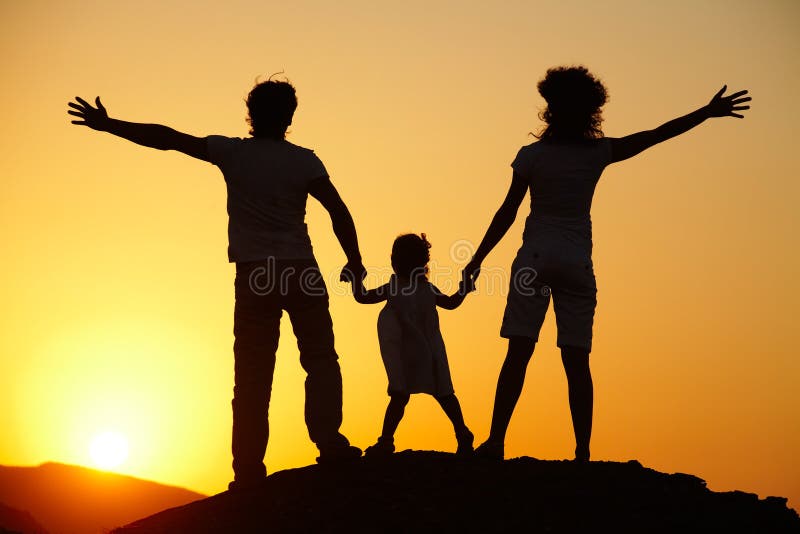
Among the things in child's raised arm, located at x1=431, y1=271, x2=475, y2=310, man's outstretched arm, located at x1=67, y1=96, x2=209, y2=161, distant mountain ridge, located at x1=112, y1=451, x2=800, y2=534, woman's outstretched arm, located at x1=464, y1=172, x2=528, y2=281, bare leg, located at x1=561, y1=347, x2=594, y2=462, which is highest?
man's outstretched arm, located at x1=67, y1=96, x2=209, y2=161

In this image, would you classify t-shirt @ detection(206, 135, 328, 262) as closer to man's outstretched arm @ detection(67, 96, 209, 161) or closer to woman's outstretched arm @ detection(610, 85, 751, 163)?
man's outstretched arm @ detection(67, 96, 209, 161)

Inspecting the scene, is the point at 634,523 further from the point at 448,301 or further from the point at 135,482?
the point at 135,482

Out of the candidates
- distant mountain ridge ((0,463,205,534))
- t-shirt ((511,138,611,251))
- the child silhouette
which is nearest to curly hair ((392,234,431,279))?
the child silhouette

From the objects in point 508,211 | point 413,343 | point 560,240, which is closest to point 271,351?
point 413,343

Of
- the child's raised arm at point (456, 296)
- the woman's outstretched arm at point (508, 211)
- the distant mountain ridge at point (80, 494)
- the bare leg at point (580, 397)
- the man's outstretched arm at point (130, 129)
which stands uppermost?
the distant mountain ridge at point (80, 494)

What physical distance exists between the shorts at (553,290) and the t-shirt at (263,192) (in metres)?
2.02

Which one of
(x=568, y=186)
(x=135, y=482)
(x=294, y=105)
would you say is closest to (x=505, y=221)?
(x=568, y=186)

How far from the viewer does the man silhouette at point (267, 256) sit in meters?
10.1

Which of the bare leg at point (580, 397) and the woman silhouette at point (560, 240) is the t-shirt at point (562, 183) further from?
the bare leg at point (580, 397)

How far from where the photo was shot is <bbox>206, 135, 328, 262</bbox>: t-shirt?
33.3 feet

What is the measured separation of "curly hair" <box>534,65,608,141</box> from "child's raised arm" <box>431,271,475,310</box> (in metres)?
1.70

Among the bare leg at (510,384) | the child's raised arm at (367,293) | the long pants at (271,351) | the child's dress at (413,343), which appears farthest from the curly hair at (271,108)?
the bare leg at (510,384)

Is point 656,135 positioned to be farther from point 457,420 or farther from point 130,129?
point 130,129

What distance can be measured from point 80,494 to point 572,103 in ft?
345
